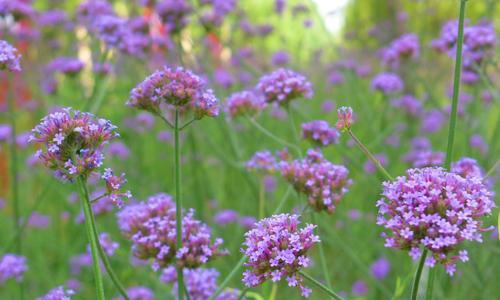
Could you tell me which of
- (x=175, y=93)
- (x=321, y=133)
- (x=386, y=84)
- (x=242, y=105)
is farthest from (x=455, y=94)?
(x=386, y=84)

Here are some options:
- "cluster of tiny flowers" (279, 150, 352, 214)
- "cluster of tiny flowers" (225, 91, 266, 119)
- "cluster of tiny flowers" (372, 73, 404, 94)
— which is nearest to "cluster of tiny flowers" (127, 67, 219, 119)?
"cluster of tiny flowers" (279, 150, 352, 214)

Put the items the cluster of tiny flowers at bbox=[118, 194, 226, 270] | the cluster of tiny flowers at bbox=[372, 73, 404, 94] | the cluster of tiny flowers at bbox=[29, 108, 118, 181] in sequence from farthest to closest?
the cluster of tiny flowers at bbox=[372, 73, 404, 94] < the cluster of tiny flowers at bbox=[118, 194, 226, 270] < the cluster of tiny flowers at bbox=[29, 108, 118, 181]

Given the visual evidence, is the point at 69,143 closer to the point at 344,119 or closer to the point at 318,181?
the point at 344,119

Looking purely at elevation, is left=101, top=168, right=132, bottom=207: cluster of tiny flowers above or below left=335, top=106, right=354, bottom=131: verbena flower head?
below

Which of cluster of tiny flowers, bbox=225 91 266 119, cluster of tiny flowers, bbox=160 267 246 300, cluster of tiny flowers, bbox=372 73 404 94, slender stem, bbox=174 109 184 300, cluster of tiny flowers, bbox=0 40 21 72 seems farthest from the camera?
cluster of tiny flowers, bbox=372 73 404 94

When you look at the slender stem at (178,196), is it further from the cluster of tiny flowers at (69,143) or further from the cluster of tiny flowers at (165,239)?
the cluster of tiny flowers at (69,143)

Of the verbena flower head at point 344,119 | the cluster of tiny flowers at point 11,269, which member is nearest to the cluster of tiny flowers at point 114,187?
the verbena flower head at point 344,119

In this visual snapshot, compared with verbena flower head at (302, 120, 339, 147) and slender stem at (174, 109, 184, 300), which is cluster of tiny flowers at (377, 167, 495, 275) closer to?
slender stem at (174, 109, 184, 300)

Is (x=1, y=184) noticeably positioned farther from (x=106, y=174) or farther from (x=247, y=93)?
(x=106, y=174)
